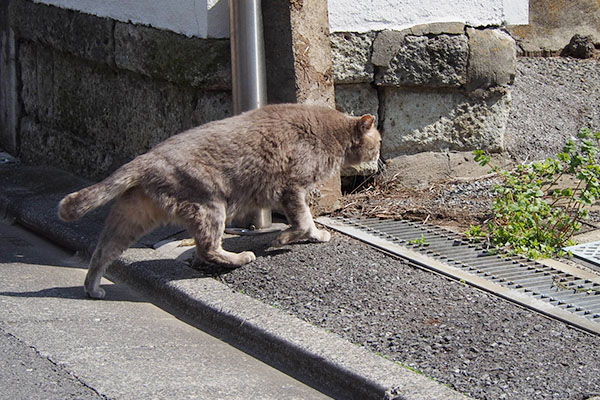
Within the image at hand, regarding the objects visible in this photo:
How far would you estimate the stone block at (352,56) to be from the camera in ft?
20.1

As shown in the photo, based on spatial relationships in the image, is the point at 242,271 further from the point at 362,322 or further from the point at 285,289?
the point at 362,322

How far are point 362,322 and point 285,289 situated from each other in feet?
2.14

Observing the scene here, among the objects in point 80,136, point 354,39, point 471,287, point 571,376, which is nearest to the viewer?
point 571,376

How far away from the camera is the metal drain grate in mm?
4457

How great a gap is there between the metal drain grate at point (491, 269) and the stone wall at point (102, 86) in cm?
141

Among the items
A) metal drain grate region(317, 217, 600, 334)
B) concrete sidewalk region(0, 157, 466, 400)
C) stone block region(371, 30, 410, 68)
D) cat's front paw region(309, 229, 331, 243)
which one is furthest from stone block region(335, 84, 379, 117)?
concrete sidewalk region(0, 157, 466, 400)

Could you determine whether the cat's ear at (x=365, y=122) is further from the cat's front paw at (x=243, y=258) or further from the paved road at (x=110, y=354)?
the paved road at (x=110, y=354)

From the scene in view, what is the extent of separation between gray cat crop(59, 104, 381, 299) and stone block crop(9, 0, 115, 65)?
79.8 inches

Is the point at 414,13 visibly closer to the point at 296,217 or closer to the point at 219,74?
the point at 219,74

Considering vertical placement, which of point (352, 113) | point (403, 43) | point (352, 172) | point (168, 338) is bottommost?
point (168, 338)

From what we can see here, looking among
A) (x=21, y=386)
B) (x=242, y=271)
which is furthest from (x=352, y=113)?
(x=21, y=386)

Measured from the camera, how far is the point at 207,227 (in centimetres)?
496

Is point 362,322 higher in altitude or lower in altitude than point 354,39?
lower

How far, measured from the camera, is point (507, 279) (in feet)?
15.9
